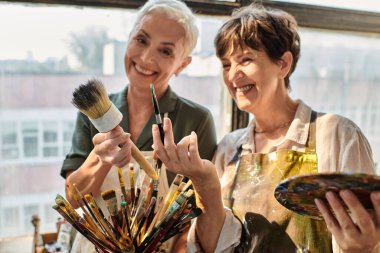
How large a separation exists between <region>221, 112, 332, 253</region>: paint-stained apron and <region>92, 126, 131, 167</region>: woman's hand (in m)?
0.42

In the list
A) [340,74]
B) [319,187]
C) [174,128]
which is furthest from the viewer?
[340,74]

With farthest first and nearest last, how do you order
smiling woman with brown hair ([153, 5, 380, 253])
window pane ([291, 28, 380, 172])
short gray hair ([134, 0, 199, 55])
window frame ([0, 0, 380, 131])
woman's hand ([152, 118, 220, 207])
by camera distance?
1. window pane ([291, 28, 380, 172])
2. window frame ([0, 0, 380, 131])
3. short gray hair ([134, 0, 199, 55])
4. smiling woman with brown hair ([153, 5, 380, 253])
5. woman's hand ([152, 118, 220, 207])

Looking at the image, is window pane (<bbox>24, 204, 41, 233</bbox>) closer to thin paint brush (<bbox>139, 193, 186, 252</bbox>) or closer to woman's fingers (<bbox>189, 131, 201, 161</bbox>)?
thin paint brush (<bbox>139, 193, 186, 252</bbox>)

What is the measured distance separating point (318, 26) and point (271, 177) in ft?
2.85

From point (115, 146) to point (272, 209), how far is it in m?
0.53

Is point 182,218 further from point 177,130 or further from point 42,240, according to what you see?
point 42,240

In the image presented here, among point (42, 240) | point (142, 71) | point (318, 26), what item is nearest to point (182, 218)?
point (142, 71)

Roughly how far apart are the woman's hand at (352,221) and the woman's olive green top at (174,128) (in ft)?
1.92

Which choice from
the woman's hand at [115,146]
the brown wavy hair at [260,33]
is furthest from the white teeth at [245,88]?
the woman's hand at [115,146]

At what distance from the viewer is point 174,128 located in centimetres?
130

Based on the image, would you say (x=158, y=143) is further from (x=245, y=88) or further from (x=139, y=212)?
(x=245, y=88)

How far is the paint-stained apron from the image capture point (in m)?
1.08

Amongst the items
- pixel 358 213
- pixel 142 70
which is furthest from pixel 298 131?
pixel 142 70

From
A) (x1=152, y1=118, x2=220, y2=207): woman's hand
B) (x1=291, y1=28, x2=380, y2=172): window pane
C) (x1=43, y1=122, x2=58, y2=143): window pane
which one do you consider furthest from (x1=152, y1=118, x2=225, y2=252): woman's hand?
(x1=291, y1=28, x2=380, y2=172): window pane
